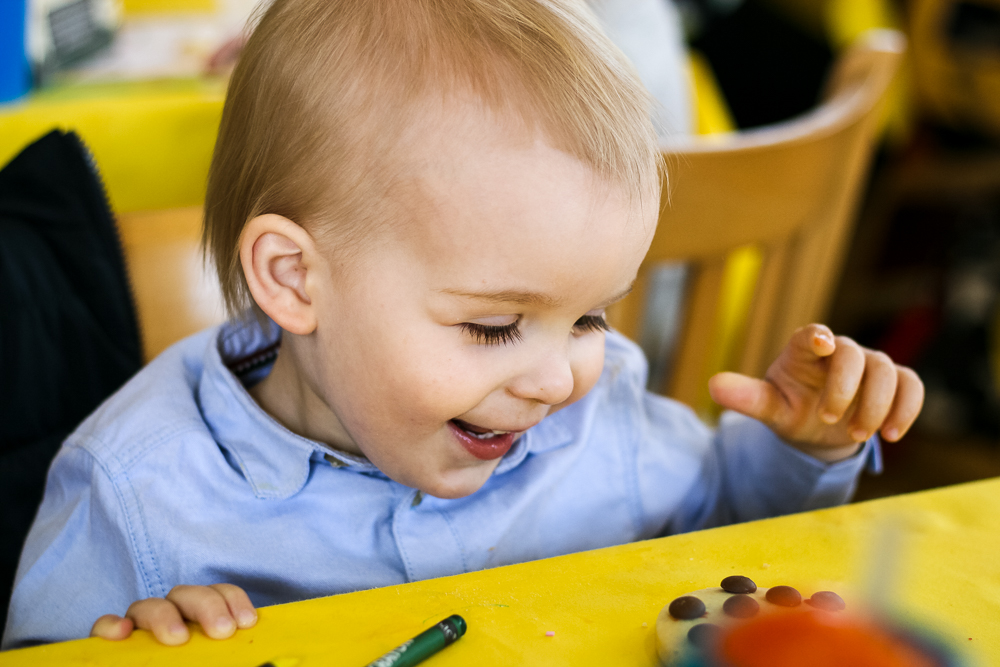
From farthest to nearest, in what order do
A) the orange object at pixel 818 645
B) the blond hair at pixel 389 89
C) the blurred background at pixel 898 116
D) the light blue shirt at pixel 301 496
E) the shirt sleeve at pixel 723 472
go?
the blurred background at pixel 898 116 < the shirt sleeve at pixel 723 472 < the light blue shirt at pixel 301 496 < the blond hair at pixel 389 89 < the orange object at pixel 818 645

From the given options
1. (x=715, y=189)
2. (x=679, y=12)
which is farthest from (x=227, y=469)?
(x=679, y=12)

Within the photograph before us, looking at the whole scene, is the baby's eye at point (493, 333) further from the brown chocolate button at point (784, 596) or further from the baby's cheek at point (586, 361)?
the brown chocolate button at point (784, 596)

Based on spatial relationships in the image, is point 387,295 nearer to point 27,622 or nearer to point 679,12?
point 27,622

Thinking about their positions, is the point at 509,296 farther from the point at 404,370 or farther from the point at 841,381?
the point at 841,381

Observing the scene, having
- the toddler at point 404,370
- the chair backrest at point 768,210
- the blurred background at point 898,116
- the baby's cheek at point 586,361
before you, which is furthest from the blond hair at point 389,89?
the blurred background at point 898,116

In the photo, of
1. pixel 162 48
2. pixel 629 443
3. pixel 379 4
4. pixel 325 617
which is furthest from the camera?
pixel 162 48

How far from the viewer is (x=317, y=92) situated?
22.0 inches

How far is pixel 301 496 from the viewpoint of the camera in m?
0.68

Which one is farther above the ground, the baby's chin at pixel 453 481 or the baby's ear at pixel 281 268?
the baby's ear at pixel 281 268

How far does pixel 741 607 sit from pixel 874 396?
0.31 m

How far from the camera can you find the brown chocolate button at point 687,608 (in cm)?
42

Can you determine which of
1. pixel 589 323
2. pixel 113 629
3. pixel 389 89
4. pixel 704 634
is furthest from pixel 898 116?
pixel 113 629

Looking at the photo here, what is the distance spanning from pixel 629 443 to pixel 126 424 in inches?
17.6

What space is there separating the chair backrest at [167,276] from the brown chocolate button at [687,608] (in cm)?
60
